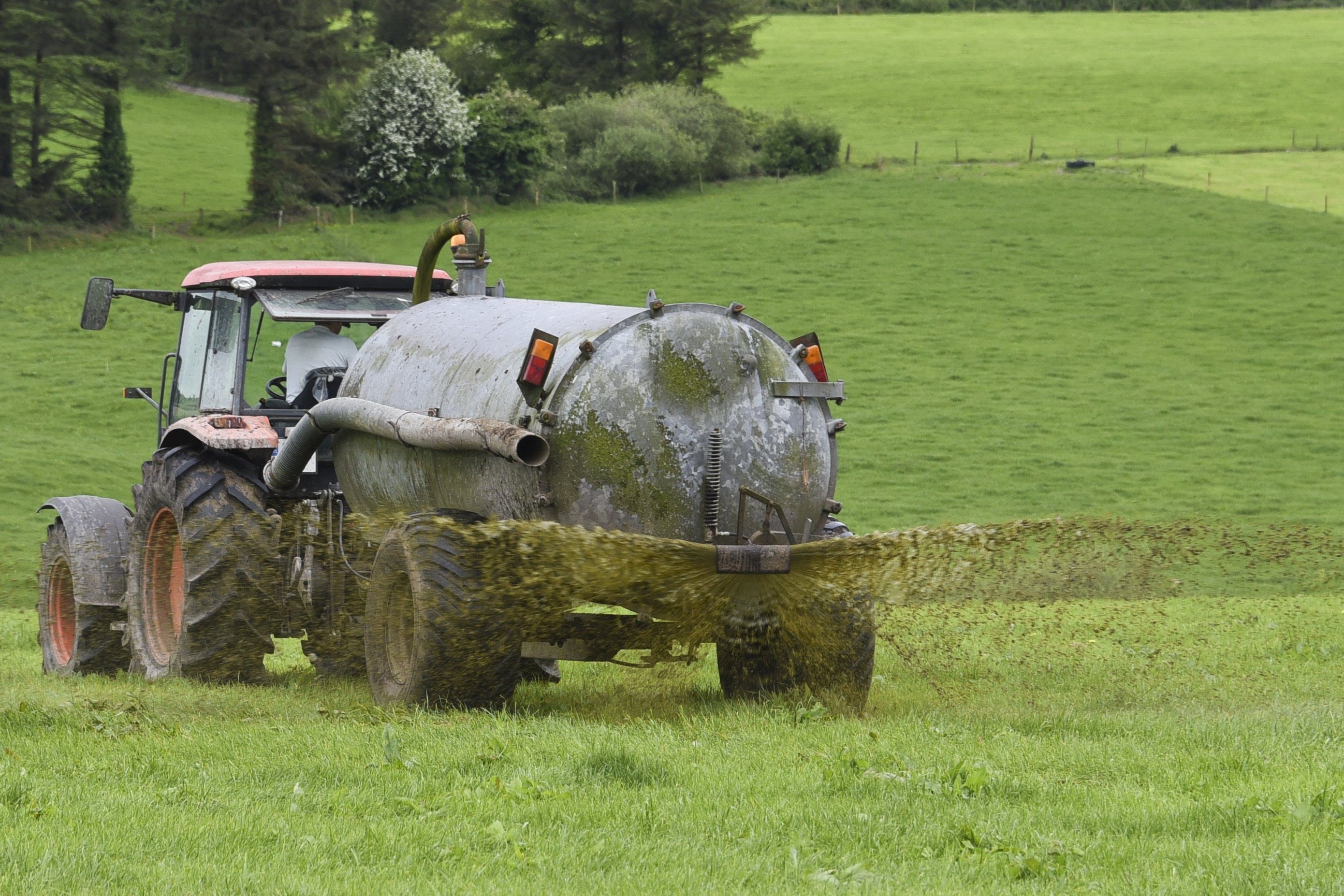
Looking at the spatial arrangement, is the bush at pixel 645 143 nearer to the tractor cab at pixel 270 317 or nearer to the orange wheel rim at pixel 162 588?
the tractor cab at pixel 270 317

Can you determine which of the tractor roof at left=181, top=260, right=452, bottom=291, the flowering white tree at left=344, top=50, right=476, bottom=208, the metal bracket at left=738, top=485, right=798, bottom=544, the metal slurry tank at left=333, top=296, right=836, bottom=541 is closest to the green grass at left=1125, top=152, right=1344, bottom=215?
the flowering white tree at left=344, top=50, right=476, bottom=208

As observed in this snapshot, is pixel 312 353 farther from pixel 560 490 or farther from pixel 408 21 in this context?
pixel 408 21

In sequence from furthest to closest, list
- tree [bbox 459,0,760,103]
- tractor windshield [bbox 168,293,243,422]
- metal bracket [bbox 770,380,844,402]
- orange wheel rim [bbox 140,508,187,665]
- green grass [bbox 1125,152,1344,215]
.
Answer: tree [bbox 459,0,760,103] → green grass [bbox 1125,152,1344,215] → tractor windshield [bbox 168,293,243,422] → orange wheel rim [bbox 140,508,187,665] → metal bracket [bbox 770,380,844,402]

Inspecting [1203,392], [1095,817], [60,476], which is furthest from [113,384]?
[1095,817]

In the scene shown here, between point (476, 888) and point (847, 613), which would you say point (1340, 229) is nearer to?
point (847, 613)

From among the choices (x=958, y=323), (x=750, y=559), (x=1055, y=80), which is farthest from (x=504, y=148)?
(x=750, y=559)

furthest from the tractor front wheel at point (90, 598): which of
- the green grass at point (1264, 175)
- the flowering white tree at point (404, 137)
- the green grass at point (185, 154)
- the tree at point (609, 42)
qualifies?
the tree at point (609, 42)

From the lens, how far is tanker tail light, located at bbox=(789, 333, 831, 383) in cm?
868

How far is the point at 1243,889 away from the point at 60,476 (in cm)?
2751

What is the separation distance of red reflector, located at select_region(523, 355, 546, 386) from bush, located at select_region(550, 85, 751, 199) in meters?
49.6

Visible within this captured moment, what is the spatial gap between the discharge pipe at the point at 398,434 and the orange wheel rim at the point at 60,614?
2824 mm

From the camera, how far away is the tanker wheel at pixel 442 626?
26.2ft

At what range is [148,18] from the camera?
51656mm

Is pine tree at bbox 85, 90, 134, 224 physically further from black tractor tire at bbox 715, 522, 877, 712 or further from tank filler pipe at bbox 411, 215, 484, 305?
black tractor tire at bbox 715, 522, 877, 712
